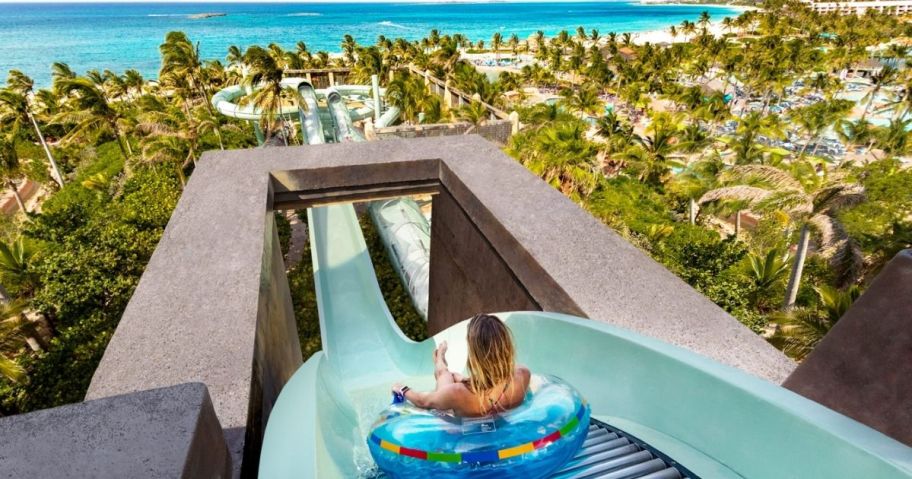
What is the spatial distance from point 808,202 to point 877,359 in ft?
49.8

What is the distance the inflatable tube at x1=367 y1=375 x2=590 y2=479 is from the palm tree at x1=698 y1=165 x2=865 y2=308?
13741 mm

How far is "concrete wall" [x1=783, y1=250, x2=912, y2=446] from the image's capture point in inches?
77.3

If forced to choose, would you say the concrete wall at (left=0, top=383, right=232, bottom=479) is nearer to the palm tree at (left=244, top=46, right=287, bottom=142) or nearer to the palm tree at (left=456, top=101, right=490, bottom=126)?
the palm tree at (left=244, top=46, right=287, bottom=142)

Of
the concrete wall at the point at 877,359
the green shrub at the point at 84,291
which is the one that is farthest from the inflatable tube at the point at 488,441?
the green shrub at the point at 84,291

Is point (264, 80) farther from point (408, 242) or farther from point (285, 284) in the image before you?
point (285, 284)

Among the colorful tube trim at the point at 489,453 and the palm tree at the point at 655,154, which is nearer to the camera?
the colorful tube trim at the point at 489,453

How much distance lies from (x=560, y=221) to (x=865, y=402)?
2.67 m

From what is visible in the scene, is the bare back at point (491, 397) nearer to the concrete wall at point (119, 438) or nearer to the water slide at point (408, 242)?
the concrete wall at point (119, 438)

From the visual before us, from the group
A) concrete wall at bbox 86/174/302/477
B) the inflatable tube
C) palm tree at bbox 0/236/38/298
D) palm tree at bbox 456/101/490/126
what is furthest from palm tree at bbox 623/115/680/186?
the inflatable tube

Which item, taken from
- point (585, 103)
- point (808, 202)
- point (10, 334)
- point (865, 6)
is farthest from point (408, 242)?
point (865, 6)

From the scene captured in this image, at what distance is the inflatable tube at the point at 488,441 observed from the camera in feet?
5.67

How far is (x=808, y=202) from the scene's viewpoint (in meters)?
14.4

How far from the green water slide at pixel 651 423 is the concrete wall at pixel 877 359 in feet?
1.16

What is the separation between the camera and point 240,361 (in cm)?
294
